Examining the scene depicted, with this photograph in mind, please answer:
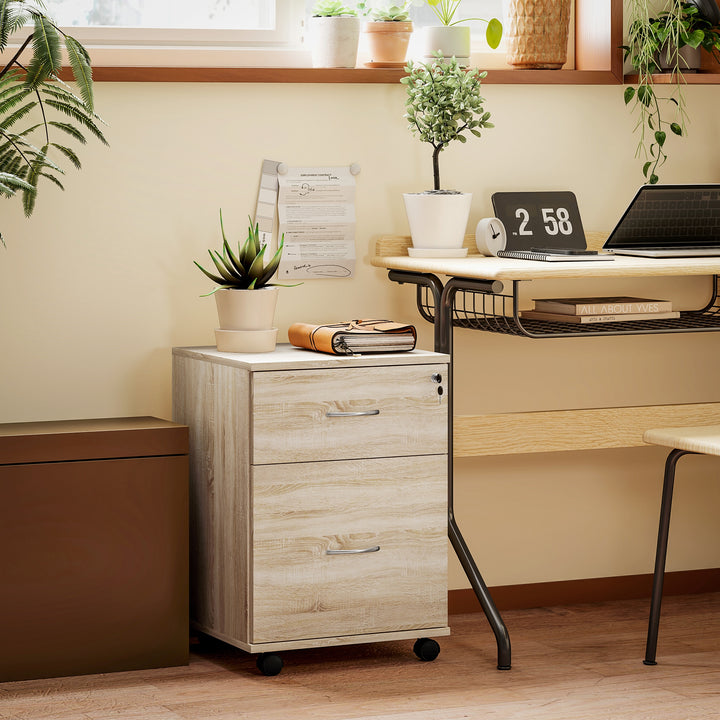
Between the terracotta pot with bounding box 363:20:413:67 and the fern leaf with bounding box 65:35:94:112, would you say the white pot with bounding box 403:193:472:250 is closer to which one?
the terracotta pot with bounding box 363:20:413:67

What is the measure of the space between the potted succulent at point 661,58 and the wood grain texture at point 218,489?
1.26 metres

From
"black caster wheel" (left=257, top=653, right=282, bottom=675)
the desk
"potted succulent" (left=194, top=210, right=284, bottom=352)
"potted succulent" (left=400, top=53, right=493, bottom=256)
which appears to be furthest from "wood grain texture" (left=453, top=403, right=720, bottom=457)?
"black caster wheel" (left=257, top=653, right=282, bottom=675)

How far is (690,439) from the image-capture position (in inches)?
104

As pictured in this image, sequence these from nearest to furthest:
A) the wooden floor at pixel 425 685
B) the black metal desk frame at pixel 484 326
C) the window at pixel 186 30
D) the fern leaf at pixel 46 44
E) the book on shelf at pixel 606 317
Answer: the fern leaf at pixel 46 44 → the wooden floor at pixel 425 685 → the black metal desk frame at pixel 484 326 → the book on shelf at pixel 606 317 → the window at pixel 186 30

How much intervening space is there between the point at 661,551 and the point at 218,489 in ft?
3.15

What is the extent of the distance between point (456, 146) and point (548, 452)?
2.65 feet

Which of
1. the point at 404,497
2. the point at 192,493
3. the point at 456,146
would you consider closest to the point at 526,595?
the point at 404,497

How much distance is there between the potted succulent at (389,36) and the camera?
9.89 ft

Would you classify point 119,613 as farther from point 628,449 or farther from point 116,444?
point 628,449

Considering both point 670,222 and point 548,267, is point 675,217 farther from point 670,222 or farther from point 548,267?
point 548,267

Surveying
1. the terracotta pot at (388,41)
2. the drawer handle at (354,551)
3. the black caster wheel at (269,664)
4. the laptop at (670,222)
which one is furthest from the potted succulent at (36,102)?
the laptop at (670,222)

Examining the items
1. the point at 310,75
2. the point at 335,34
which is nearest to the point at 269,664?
the point at 310,75

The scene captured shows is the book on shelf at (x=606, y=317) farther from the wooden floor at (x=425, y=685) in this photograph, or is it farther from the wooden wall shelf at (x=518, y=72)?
the wooden floor at (x=425, y=685)

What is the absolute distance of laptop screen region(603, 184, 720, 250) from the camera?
2.87m
